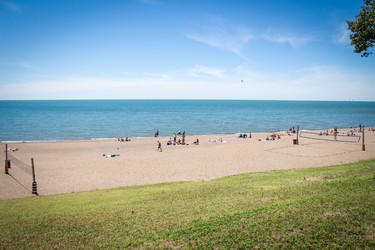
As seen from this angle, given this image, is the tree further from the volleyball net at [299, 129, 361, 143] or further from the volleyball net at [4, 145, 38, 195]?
the volleyball net at [299, 129, 361, 143]

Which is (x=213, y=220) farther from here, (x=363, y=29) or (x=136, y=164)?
(x=136, y=164)

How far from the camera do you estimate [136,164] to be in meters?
28.7

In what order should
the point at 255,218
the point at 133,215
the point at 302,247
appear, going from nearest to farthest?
the point at 302,247
the point at 255,218
the point at 133,215

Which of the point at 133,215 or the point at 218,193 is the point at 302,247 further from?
the point at 218,193

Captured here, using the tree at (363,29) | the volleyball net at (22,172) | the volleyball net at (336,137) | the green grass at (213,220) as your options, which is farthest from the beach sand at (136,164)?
the tree at (363,29)

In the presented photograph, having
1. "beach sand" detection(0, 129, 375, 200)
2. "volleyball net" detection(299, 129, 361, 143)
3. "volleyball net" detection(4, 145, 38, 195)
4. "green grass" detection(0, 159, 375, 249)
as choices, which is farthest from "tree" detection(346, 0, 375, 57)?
"volleyball net" detection(299, 129, 361, 143)

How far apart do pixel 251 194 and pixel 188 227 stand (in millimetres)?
5124

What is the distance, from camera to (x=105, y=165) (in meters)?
28.5

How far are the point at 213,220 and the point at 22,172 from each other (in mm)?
22946

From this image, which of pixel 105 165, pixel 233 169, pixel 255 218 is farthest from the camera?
pixel 105 165

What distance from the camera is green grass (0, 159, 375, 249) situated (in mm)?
7500

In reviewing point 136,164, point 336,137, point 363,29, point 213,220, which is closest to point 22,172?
point 136,164

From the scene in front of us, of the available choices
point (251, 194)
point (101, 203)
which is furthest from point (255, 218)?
point (101, 203)

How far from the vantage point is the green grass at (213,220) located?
750cm
